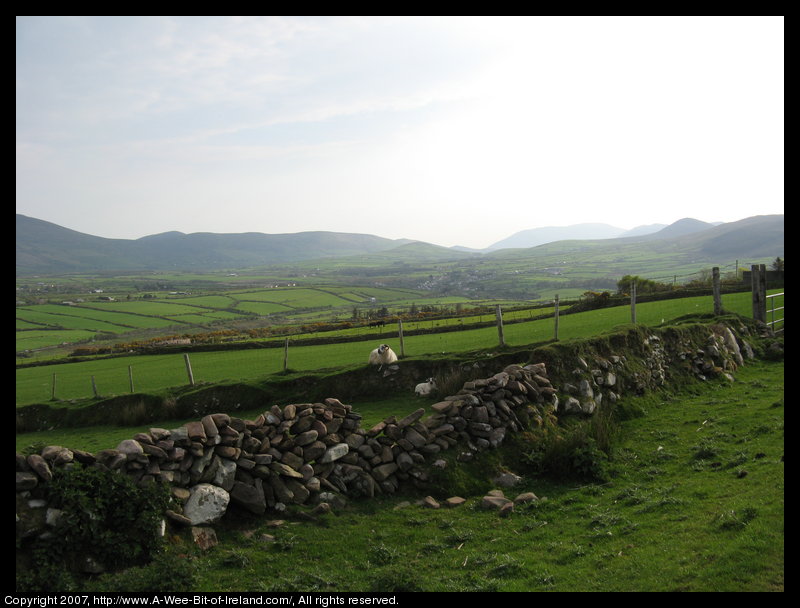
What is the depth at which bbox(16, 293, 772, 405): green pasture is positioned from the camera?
931 inches

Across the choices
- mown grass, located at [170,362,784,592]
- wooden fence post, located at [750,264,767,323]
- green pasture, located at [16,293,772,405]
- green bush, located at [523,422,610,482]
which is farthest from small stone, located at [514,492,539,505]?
wooden fence post, located at [750,264,767,323]

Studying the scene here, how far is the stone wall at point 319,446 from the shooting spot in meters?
8.66

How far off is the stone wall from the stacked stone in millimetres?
21

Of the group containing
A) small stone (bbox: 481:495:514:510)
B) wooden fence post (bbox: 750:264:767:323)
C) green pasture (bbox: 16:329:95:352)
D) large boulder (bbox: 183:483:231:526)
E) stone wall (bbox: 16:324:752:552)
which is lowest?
green pasture (bbox: 16:329:95:352)

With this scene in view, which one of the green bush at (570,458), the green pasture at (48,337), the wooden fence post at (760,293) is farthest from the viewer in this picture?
the green pasture at (48,337)

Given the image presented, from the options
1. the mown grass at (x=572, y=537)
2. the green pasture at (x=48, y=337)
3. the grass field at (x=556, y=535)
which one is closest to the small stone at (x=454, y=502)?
the grass field at (x=556, y=535)

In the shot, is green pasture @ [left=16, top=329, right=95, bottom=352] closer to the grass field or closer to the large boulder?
the large boulder

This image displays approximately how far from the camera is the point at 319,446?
421 inches

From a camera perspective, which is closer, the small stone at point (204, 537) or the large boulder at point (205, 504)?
the small stone at point (204, 537)

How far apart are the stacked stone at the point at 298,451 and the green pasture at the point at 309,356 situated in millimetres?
8648

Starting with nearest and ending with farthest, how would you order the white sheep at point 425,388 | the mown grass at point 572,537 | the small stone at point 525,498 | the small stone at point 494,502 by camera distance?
the mown grass at point 572,537 → the small stone at point 494,502 → the small stone at point 525,498 → the white sheep at point 425,388

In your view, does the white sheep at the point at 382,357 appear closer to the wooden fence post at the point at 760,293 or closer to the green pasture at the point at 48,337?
the wooden fence post at the point at 760,293

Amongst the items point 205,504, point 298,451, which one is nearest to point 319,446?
point 298,451

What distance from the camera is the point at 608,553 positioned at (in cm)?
715
